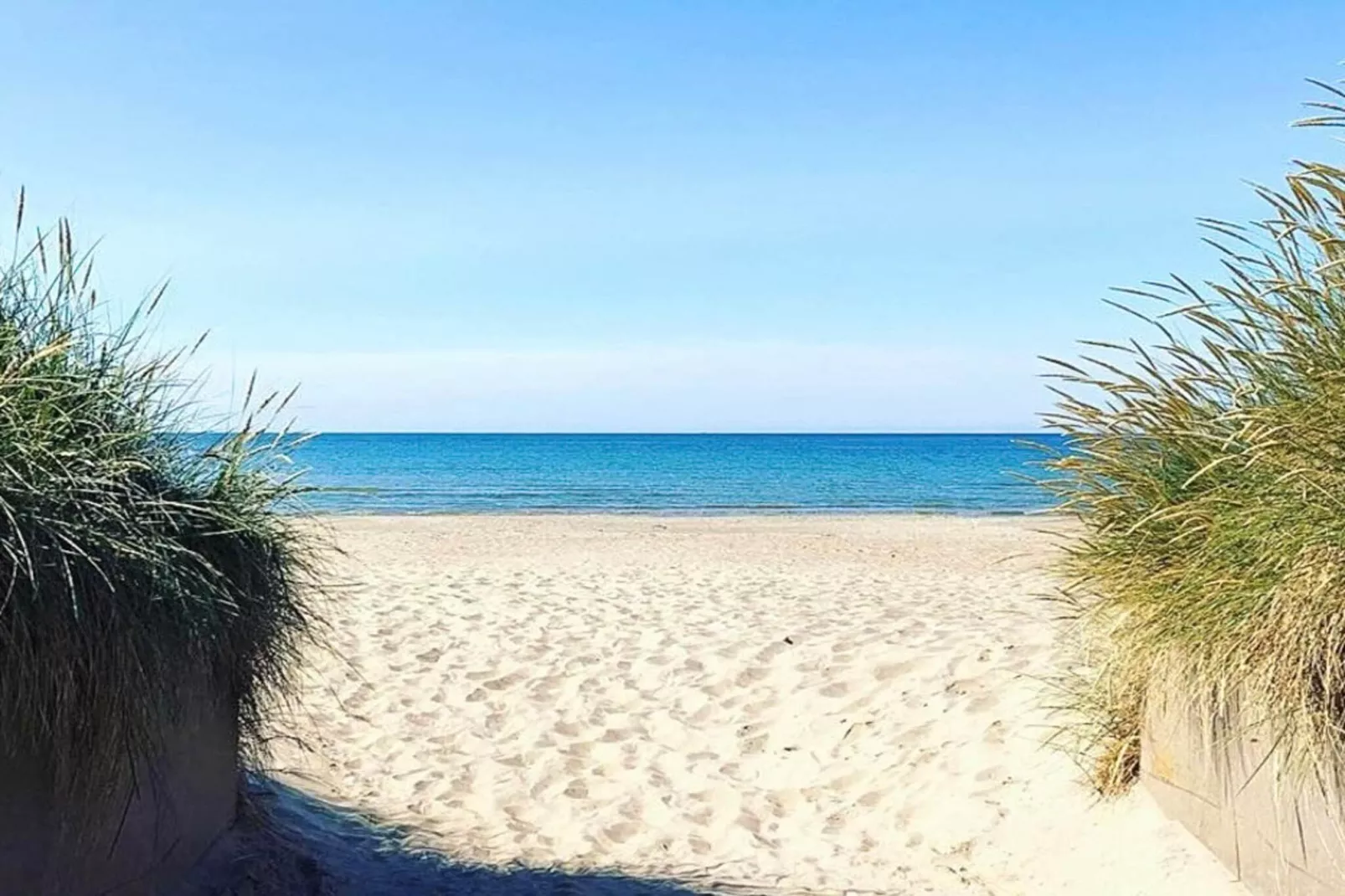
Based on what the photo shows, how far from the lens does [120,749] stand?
9.43ft

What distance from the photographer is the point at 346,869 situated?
426cm

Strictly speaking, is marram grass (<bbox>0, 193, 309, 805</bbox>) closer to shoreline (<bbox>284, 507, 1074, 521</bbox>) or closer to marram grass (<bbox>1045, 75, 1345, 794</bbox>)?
marram grass (<bbox>1045, 75, 1345, 794</bbox>)

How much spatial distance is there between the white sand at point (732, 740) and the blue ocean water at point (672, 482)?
57.2 inches

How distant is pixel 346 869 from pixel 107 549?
1992 millimetres

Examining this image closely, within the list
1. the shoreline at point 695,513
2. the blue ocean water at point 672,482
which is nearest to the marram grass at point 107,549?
the blue ocean water at point 672,482

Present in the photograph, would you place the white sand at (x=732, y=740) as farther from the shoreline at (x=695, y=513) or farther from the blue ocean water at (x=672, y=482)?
the shoreline at (x=695, y=513)

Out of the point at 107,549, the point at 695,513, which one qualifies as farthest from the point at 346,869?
the point at 695,513

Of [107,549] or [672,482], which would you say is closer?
[107,549]

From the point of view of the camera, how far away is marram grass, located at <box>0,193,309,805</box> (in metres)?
2.61

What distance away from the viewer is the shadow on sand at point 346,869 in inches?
145

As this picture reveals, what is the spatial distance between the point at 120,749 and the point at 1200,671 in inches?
117

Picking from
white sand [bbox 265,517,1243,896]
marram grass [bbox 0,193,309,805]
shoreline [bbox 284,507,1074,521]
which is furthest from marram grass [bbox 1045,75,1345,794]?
shoreline [bbox 284,507,1074,521]

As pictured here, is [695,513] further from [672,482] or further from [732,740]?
[732,740]

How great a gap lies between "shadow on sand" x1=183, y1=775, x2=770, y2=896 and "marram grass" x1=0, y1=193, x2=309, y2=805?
0.54 m
